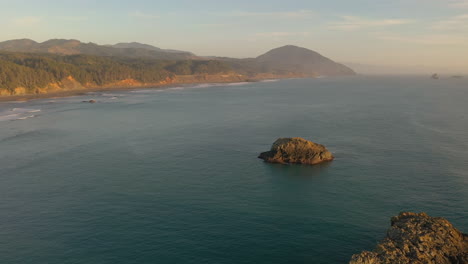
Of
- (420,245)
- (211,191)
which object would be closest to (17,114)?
(211,191)

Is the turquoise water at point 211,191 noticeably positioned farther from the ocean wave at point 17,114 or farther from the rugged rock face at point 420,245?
the ocean wave at point 17,114

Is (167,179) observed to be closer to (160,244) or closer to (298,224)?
(160,244)

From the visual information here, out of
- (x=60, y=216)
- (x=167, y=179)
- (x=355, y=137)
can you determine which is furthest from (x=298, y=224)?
(x=355, y=137)

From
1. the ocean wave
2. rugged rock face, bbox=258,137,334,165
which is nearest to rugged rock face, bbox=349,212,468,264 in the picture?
rugged rock face, bbox=258,137,334,165

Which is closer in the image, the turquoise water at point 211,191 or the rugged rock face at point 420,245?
the rugged rock face at point 420,245

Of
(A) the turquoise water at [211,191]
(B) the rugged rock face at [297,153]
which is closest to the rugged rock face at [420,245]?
(A) the turquoise water at [211,191]

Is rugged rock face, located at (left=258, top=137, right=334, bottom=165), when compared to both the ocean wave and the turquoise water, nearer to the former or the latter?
the turquoise water

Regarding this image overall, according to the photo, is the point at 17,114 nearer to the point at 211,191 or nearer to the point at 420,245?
the point at 211,191
